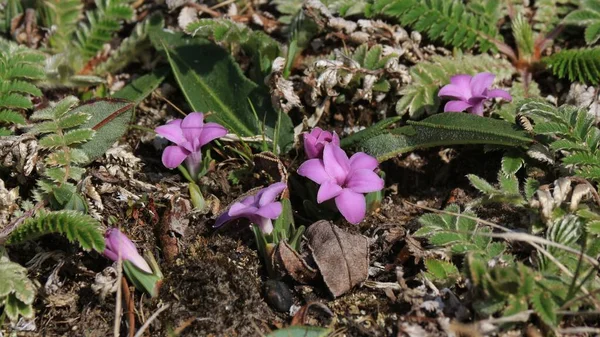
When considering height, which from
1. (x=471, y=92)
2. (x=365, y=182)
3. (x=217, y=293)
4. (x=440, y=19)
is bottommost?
(x=217, y=293)

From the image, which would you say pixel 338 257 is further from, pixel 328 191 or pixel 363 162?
pixel 363 162

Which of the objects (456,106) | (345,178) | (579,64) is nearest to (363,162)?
(345,178)

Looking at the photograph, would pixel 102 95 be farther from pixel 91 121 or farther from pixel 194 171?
pixel 194 171

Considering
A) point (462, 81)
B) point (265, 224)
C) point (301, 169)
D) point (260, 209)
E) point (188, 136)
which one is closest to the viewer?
point (260, 209)

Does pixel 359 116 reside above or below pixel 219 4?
below

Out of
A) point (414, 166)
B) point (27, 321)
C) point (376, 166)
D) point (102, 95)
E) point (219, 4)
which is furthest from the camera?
point (219, 4)

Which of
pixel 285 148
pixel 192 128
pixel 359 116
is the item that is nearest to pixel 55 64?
pixel 192 128

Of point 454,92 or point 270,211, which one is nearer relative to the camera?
point 270,211
